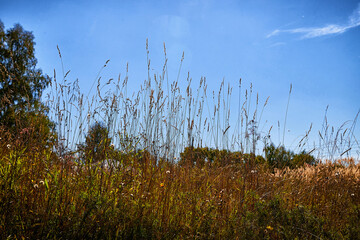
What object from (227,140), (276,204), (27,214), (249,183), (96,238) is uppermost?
(227,140)

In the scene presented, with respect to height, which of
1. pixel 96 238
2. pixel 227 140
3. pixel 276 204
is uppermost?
pixel 227 140

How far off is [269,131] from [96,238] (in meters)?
2.78

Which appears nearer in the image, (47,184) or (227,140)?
(47,184)

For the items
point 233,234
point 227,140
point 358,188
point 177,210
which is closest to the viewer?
point 233,234

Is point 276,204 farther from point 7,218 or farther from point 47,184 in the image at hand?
point 7,218

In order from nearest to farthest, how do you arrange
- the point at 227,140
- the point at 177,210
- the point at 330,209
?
the point at 177,210
the point at 330,209
the point at 227,140

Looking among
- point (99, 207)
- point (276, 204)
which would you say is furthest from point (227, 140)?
point (99, 207)

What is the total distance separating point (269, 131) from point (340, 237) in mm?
1653

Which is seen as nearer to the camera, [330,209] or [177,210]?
[177,210]

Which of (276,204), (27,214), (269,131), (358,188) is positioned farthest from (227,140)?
(358,188)

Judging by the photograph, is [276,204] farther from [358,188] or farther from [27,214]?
[358,188]

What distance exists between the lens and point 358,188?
16.4 ft

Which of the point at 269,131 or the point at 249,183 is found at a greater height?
the point at 269,131

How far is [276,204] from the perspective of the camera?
9.05 feet
